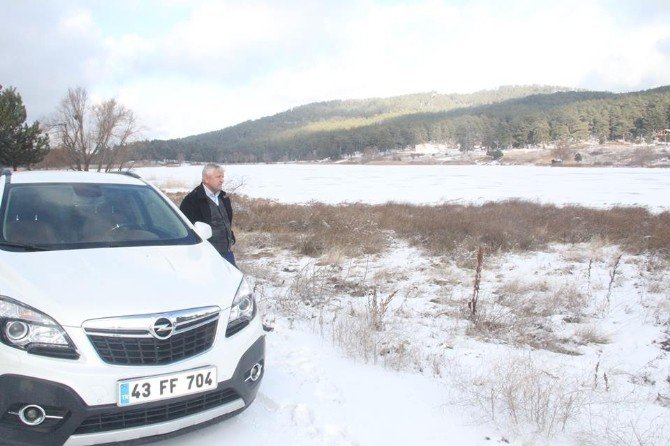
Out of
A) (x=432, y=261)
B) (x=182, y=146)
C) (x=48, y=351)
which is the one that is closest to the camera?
(x=48, y=351)

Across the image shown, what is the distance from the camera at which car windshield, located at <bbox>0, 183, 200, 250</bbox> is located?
11.4 feet

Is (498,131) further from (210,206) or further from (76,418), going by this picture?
(76,418)

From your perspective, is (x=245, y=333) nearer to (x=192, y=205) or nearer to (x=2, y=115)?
(x=192, y=205)

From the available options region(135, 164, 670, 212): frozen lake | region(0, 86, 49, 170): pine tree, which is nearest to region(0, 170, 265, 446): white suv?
region(135, 164, 670, 212): frozen lake

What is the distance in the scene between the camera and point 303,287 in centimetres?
731

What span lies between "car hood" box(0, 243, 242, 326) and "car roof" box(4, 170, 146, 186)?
1260 mm

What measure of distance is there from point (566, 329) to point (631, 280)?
11.6 ft

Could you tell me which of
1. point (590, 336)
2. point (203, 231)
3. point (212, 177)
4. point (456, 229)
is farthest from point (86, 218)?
point (456, 229)

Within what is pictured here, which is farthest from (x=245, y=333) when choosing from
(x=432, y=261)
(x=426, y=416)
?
(x=432, y=261)

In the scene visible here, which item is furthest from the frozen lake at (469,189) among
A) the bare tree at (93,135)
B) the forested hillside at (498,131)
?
the forested hillside at (498,131)

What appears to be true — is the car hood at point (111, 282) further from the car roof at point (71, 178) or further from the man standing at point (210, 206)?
the man standing at point (210, 206)

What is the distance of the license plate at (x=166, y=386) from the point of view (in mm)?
2482

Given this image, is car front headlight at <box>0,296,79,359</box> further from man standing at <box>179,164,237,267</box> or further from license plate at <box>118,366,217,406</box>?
man standing at <box>179,164,237,267</box>

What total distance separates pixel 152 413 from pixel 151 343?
0.37 meters
